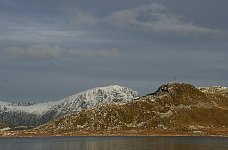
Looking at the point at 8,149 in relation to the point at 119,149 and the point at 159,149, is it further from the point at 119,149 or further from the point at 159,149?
the point at 159,149

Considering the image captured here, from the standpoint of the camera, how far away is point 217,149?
112 m

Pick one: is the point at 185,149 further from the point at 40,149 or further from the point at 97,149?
the point at 40,149

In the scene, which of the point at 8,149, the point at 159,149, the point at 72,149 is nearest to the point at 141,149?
the point at 159,149

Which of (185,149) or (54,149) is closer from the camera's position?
(185,149)

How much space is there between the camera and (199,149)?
4444 inches

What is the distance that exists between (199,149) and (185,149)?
11.7 ft

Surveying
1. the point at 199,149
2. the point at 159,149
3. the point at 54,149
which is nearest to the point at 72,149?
the point at 54,149

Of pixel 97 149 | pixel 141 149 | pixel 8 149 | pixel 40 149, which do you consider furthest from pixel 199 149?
pixel 8 149

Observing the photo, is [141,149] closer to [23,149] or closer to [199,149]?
[199,149]

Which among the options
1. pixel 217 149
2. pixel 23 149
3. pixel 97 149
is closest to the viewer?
pixel 217 149

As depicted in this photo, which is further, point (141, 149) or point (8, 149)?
point (8, 149)

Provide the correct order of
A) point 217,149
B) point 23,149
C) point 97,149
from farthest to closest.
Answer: point 23,149 → point 97,149 → point 217,149

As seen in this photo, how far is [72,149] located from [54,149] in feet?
19.3

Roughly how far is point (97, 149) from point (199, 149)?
28611mm
